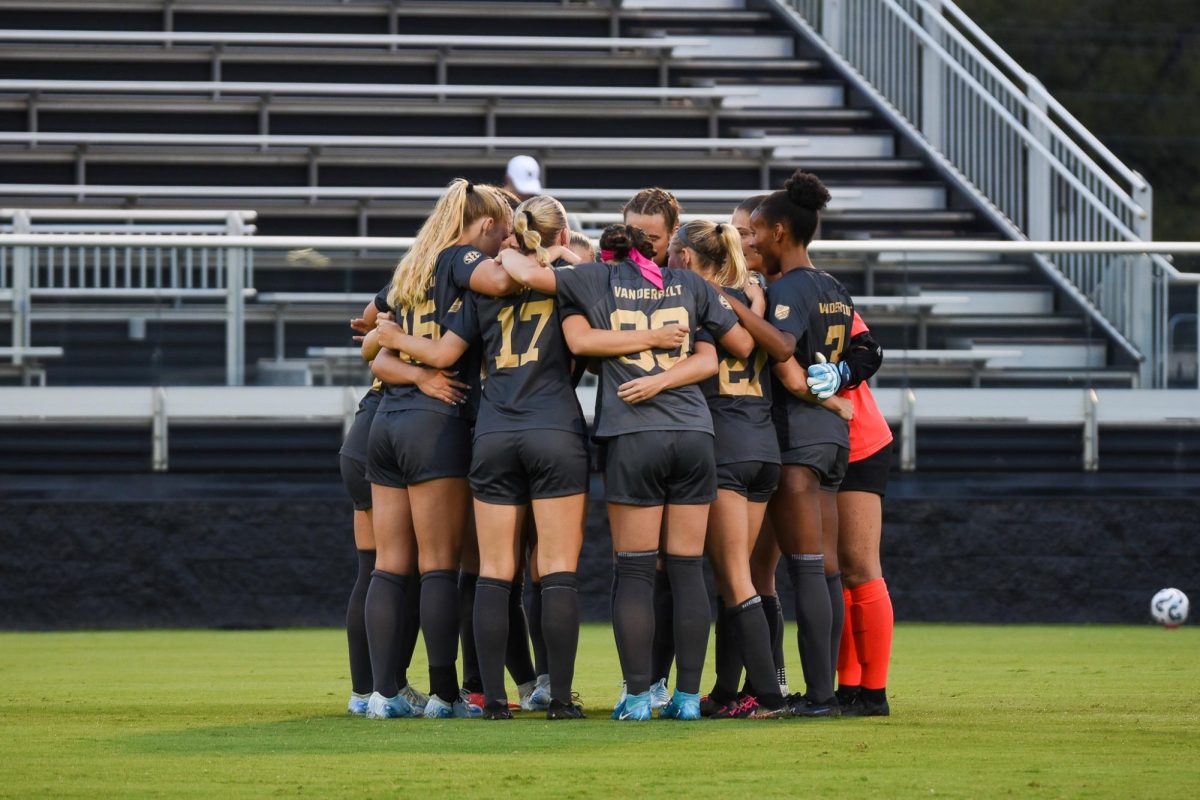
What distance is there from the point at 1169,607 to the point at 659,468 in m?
5.74

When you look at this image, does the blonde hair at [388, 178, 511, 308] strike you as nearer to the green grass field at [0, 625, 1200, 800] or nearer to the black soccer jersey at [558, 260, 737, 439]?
the black soccer jersey at [558, 260, 737, 439]

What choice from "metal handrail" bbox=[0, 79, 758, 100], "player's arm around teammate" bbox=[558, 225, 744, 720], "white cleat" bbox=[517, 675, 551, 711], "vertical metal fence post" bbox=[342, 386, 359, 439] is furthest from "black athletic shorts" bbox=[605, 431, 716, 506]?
"metal handrail" bbox=[0, 79, 758, 100]

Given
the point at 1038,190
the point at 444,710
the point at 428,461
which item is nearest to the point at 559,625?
the point at 444,710

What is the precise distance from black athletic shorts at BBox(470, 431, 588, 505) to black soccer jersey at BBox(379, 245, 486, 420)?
0.89 feet

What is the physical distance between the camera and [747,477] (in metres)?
5.75

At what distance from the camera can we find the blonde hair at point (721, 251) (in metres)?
5.92

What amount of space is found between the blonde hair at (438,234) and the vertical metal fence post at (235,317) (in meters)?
4.68

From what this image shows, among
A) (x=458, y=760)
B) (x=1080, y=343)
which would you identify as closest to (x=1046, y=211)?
(x=1080, y=343)

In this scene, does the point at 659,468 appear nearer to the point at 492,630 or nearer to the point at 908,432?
the point at 492,630

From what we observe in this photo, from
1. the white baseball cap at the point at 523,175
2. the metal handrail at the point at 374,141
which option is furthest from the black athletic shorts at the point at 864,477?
the metal handrail at the point at 374,141

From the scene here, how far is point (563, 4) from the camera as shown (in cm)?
1731

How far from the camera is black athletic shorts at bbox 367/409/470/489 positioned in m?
5.80

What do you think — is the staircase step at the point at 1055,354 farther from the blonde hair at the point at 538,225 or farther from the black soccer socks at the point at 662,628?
the blonde hair at the point at 538,225

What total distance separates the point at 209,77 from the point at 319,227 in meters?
2.53
